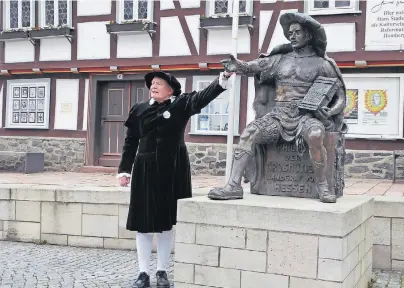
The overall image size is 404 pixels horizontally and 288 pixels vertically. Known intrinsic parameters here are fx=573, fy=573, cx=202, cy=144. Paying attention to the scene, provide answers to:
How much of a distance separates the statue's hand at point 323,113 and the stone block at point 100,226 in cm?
284

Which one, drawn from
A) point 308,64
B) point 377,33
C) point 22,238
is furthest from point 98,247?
point 377,33

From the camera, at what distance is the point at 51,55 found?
13.3 metres

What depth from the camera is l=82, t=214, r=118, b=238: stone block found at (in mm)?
6039

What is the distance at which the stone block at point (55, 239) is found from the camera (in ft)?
20.5

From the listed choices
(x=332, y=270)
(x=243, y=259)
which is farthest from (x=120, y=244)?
(x=332, y=270)

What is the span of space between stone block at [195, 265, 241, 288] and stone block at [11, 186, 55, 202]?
2.85 meters

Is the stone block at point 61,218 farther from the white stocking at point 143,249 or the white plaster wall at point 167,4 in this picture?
the white plaster wall at point 167,4

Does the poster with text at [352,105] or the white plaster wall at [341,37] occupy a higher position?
the white plaster wall at [341,37]

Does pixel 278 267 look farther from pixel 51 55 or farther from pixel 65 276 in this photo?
pixel 51 55

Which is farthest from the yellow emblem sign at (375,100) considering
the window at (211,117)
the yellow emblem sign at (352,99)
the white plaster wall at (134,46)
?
the white plaster wall at (134,46)

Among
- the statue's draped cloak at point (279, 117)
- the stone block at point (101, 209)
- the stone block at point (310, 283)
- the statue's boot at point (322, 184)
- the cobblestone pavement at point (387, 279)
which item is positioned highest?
the statue's draped cloak at point (279, 117)

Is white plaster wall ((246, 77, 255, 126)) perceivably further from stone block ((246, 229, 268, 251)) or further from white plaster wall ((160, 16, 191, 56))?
stone block ((246, 229, 268, 251))

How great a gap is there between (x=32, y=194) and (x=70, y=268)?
55.8 inches

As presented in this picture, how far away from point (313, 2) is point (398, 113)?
2645 millimetres
